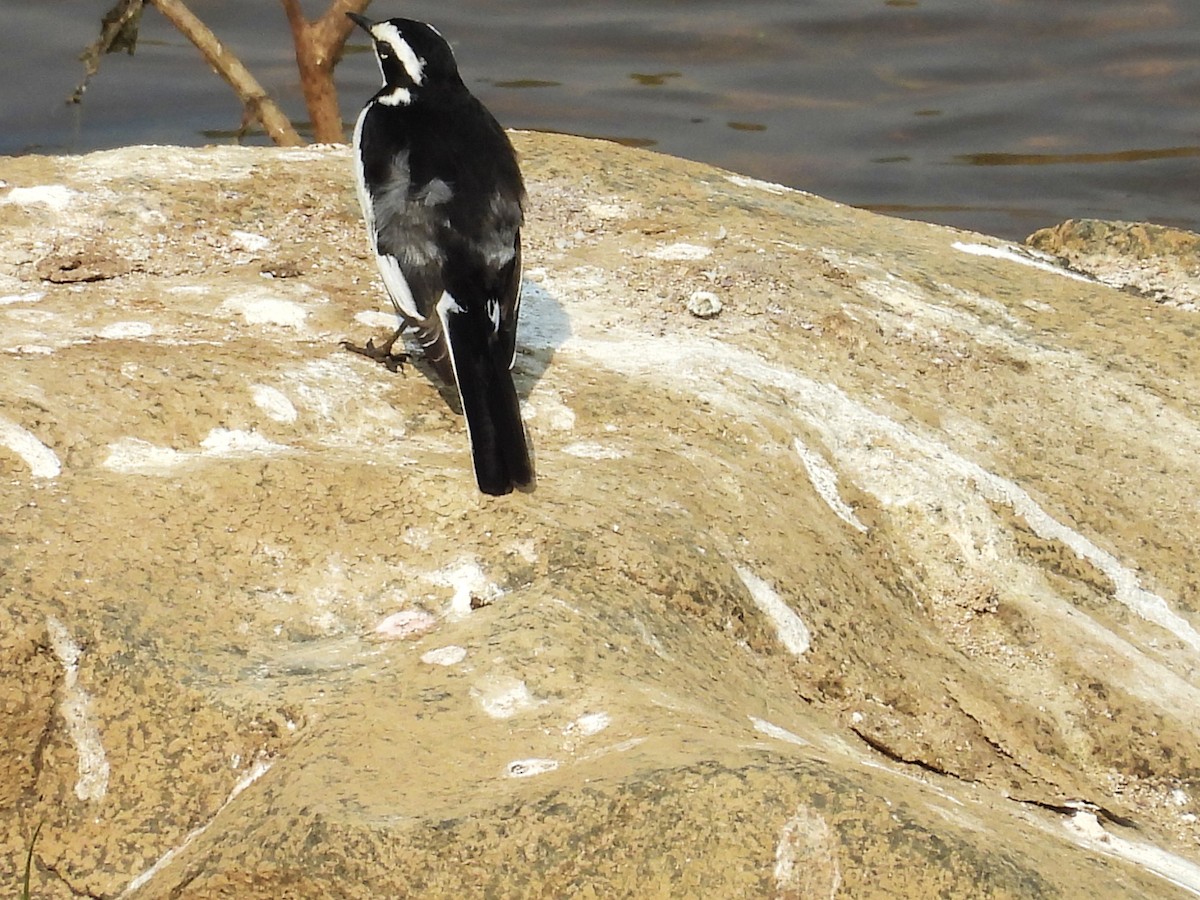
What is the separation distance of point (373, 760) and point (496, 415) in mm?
1071

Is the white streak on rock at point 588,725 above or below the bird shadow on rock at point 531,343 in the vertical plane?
above

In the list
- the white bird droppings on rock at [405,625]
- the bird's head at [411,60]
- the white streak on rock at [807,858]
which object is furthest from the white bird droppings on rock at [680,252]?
the white streak on rock at [807,858]

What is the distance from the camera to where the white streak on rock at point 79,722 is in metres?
2.76

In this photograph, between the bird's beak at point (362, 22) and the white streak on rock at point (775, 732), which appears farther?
the bird's beak at point (362, 22)

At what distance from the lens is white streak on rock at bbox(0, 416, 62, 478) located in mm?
3281

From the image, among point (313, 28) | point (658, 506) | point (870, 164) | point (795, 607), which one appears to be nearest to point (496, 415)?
point (658, 506)

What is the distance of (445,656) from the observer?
9.60ft

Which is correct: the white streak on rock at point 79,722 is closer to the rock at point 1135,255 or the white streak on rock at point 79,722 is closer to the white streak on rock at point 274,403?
the white streak on rock at point 274,403

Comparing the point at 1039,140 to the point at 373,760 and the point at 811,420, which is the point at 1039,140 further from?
the point at 373,760

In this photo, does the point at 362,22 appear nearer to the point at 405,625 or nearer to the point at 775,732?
the point at 405,625

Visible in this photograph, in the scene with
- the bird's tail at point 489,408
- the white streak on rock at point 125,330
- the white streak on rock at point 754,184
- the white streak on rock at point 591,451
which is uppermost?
the bird's tail at point 489,408

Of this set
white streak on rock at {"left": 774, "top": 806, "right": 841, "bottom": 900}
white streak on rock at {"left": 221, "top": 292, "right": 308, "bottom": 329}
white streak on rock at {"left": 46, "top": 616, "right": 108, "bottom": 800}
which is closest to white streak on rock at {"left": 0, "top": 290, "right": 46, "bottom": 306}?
white streak on rock at {"left": 221, "top": 292, "right": 308, "bottom": 329}

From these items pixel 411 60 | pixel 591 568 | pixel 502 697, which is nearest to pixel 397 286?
pixel 411 60

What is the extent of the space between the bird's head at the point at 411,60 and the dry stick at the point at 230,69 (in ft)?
9.25
